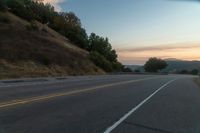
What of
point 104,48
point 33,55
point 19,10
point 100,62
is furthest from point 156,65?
point 33,55

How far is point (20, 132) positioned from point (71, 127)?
149 cm

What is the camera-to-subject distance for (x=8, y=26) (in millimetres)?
79625

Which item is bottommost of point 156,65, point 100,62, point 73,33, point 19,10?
point 100,62

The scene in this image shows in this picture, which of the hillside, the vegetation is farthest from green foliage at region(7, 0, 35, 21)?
the hillside

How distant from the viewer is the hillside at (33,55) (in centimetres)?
6231

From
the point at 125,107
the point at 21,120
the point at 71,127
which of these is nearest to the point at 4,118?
the point at 21,120

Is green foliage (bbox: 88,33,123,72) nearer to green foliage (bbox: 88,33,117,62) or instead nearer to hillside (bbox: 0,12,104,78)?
green foliage (bbox: 88,33,117,62)

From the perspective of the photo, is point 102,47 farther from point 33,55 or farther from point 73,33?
point 33,55

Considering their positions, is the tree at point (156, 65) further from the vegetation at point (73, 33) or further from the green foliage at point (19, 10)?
the green foliage at point (19, 10)

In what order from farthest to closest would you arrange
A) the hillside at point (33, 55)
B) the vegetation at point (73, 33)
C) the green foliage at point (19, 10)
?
the vegetation at point (73, 33)
the green foliage at point (19, 10)
the hillside at point (33, 55)

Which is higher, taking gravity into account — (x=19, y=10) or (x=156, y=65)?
(x=19, y=10)

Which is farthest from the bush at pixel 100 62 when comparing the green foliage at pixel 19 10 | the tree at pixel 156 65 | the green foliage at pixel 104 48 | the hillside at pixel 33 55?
the tree at pixel 156 65

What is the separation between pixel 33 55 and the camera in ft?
232

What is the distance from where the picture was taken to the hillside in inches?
2453
